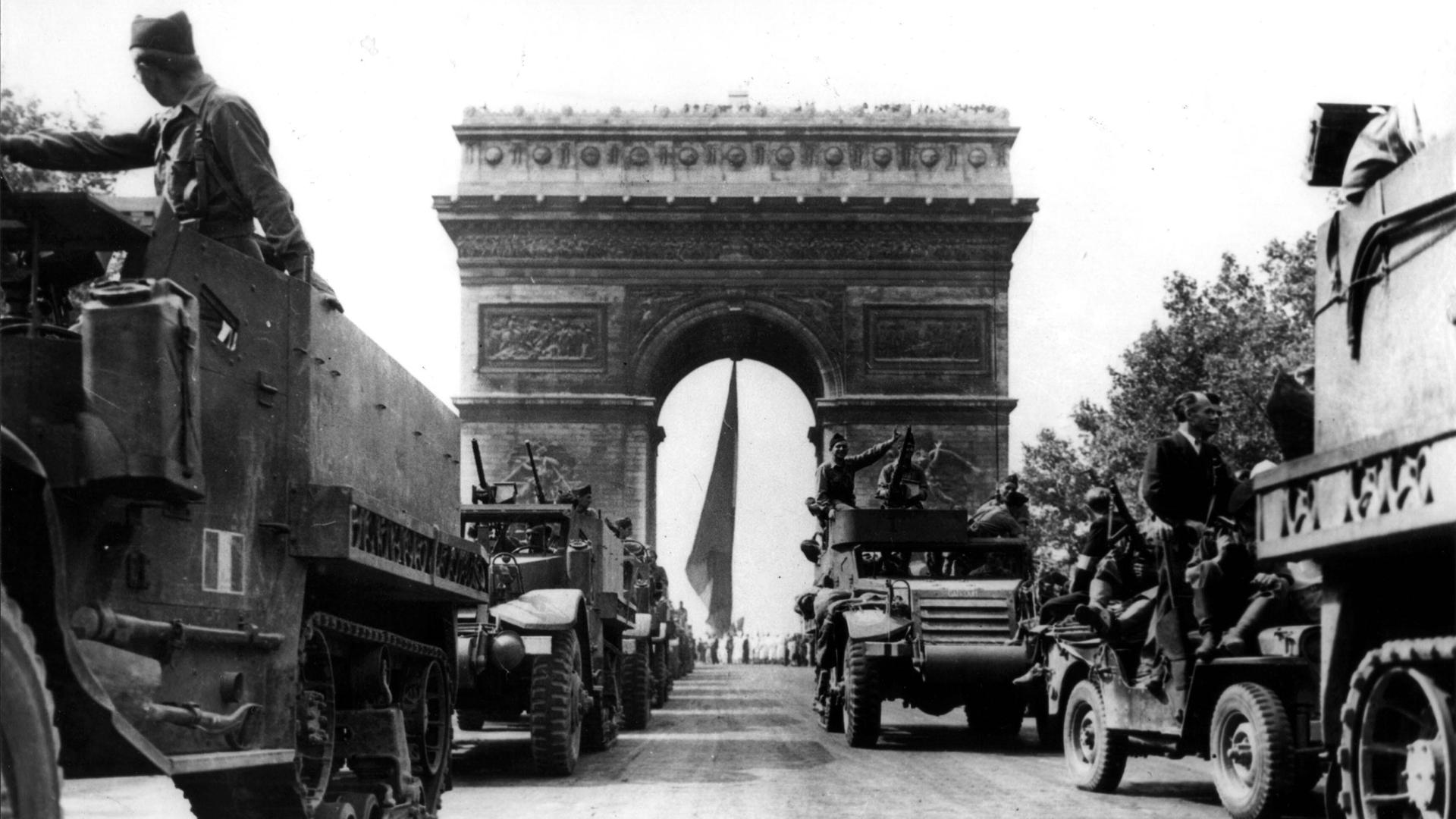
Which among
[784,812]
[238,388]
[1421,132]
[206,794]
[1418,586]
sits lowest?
[784,812]

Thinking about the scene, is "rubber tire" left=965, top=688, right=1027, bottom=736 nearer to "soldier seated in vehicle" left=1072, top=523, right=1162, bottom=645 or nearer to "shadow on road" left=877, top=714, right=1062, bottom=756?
"shadow on road" left=877, top=714, right=1062, bottom=756

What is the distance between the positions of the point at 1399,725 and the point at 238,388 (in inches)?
143

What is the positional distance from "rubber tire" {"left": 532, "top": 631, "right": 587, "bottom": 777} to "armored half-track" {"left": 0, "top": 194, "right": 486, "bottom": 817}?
464cm

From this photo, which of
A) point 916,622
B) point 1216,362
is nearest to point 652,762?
point 916,622

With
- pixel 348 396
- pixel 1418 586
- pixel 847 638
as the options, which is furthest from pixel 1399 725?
pixel 847 638

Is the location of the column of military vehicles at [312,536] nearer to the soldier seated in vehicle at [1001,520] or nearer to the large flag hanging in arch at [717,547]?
the soldier seated in vehicle at [1001,520]

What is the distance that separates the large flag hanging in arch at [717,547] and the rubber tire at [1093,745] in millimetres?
27769

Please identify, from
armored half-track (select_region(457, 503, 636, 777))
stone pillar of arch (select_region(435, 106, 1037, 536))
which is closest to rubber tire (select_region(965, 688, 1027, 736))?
armored half-track (select_region(457, 503, 636, 777))

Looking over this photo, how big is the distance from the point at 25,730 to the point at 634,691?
14817mm

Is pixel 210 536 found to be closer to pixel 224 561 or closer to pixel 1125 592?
pixel 224 561

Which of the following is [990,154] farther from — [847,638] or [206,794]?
[206,794]

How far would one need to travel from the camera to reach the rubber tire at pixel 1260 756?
807cm

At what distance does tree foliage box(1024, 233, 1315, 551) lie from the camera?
26422 millimetres

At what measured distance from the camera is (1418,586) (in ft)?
16.8
